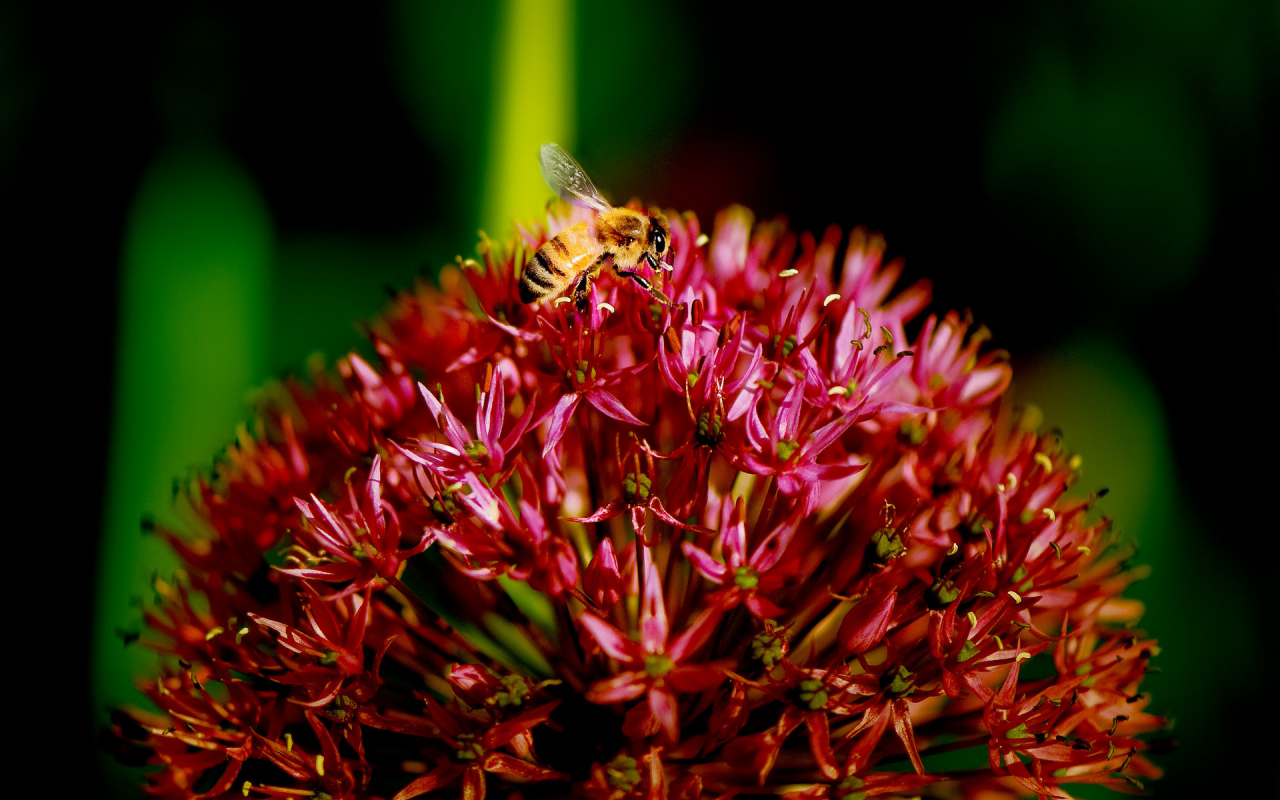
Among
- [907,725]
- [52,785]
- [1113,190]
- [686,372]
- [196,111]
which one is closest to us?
[907,725]

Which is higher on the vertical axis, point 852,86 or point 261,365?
point 852,86

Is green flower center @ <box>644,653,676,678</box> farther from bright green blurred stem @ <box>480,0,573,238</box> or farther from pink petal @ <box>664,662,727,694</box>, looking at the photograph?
bright green blurred stem @ <box>480,0,573,238</box>

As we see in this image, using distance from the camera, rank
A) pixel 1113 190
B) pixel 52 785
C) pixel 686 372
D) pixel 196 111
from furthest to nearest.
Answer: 1. pixel 1113 190
2. pixel 196 111
3. pixel 52 785
4. pixel 686 372

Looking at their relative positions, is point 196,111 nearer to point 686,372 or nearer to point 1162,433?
point 686,372

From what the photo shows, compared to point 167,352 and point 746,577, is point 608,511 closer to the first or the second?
point 746,577

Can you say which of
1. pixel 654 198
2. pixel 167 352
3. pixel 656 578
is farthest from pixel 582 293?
pixel 654 198

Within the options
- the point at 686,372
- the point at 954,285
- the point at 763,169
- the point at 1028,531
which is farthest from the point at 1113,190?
the point at 686,372

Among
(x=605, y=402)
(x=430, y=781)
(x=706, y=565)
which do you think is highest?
(x=605, y=402)
